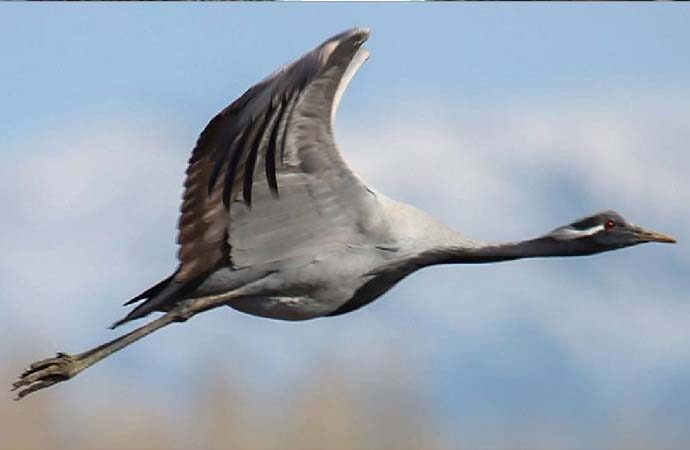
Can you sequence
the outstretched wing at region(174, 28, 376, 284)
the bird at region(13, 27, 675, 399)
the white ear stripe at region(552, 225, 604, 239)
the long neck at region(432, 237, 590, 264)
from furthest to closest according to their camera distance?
1. the white ear stripe at region(552, 225, 604, 239)
2. the long neck at region(432, 237, 590, 264)
3. the bird at region(13, 27, 675, 399)
4. the outstretched wing at region(174, 28, 376, 284)

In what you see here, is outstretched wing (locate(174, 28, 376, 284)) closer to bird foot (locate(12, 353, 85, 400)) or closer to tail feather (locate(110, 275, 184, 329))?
tail feather (locate(110, 275, 184, 329))

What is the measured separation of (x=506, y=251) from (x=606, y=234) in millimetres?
554

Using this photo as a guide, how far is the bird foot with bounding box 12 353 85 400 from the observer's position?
9.02 metres

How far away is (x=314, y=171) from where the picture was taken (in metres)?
8.76

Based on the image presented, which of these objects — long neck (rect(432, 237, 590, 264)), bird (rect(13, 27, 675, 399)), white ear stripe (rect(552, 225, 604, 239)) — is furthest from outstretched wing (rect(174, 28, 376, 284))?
white ear stripe (rect(552, 225, 604, 239))

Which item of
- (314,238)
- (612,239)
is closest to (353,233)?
(314,238)

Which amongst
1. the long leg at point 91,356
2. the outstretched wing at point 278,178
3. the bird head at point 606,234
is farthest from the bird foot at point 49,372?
the bird head at point 606,234

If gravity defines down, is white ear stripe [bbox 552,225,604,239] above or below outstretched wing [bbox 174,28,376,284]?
below

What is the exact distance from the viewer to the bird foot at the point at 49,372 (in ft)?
29.6

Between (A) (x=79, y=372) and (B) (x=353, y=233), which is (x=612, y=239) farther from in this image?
(A) (x=79, y=372)

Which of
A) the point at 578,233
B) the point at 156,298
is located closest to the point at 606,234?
the point at 578,233

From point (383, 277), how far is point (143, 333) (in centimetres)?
131

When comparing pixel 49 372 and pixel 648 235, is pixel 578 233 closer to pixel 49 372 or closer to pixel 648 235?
pixel 648 235

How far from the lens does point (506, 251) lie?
9164 mm
